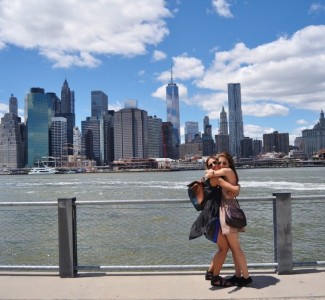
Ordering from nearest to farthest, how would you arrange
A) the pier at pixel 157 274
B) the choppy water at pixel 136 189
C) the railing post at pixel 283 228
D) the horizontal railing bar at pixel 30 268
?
the pier at pixel 157 274 < the railing post at pixel 283 228 < the horizontal railing bar at pixel 30 268 < the choppy water at pixel 136 189

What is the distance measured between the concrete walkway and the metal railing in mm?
212

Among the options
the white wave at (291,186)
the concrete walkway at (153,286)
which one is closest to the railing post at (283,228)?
the concrete walkway at (153,286)

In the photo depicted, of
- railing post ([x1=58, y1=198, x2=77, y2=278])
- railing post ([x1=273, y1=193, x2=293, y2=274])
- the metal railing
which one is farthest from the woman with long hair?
railing post ([x1=58, y1=198, x2=77, y2=278])

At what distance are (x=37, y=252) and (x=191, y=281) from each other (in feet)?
31.3

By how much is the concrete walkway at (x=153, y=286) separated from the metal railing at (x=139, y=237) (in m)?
0.21

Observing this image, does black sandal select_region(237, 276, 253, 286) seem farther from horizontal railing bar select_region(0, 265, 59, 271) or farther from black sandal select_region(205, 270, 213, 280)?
horizontal railing bar select_region(0, 265, 59, 271)

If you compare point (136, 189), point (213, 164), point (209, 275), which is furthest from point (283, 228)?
point (136, 189)

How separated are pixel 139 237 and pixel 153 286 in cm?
391

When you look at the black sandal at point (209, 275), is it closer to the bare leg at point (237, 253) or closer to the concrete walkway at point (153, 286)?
the concrete walkway at point (153, 286)

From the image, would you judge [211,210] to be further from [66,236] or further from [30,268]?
[30,268]

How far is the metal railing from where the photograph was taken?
256 inches

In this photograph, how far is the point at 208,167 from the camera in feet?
19.3

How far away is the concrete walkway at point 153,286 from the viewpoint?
17.9 ft

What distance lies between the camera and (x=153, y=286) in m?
→ 5.87
